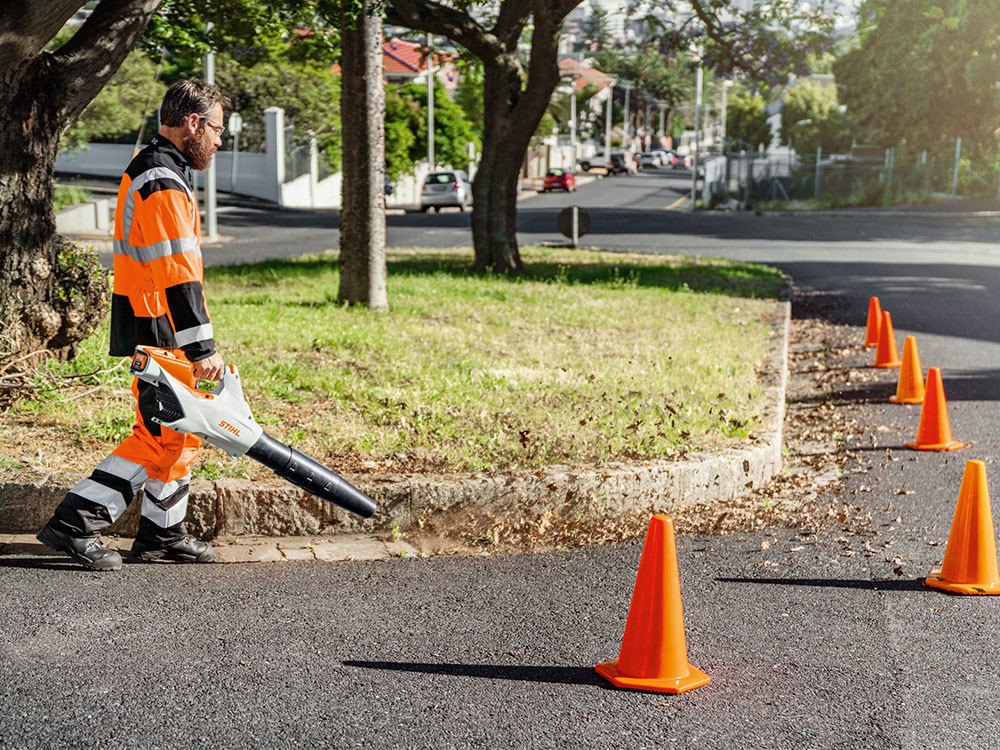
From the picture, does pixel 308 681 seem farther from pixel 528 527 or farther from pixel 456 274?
pixel 456 274

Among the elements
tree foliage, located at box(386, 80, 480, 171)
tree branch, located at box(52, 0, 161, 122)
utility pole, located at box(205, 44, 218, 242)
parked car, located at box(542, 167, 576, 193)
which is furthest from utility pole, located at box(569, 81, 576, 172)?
tree branch, located at box(52, 0, 161, 122)

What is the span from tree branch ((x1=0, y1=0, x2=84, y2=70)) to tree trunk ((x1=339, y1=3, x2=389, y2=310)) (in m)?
4.56

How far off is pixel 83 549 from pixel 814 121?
6754 cm

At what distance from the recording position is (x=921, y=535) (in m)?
5.59

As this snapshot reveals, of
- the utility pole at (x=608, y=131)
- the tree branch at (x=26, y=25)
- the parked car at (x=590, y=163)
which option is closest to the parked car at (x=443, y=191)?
the tree branch at (x=26, y=25)

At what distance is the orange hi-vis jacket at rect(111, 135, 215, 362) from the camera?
4.45 m

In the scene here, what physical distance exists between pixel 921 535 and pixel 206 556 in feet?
11.4

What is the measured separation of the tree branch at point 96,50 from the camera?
7.02 meters

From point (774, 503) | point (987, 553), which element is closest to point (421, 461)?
point (774, 503)

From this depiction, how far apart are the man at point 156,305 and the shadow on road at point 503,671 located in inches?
54.0

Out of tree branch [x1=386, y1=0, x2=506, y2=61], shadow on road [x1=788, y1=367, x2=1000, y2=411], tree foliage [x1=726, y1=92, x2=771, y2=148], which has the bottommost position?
shadow on road [x1=788, y1=367, x2=1000, y2=411]

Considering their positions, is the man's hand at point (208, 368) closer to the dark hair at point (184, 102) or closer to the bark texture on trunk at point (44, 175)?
the dark hair at point (184, 102)

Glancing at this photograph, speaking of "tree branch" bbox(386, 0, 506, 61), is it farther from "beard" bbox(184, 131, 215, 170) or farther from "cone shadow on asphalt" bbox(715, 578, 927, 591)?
"cone shadow on asphalt" bbox(715, 578, 927, 591)

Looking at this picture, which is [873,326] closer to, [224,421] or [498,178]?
[498,178]
